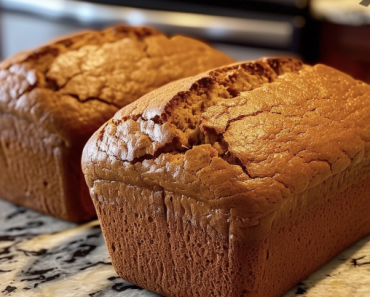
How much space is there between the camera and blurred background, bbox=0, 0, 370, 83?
349 cm

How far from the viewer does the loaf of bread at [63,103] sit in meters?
1.69

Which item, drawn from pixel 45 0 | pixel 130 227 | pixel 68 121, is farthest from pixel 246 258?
pixel 45 0

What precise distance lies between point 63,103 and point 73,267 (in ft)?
1.72

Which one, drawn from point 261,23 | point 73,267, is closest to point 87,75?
point 73,267

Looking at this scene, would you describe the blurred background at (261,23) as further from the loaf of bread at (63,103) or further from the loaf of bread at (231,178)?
the loaf of bread at (231,178)

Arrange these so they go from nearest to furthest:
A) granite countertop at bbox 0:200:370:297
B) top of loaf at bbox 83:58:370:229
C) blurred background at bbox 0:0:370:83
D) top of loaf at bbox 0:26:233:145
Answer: top of loaf at bbox 83:58:370:229 → granite countertop at bbox 0:200:370:297 → top of loaf at bbox 0:26:233:145 → blurred background at bbox 0:0:370:83

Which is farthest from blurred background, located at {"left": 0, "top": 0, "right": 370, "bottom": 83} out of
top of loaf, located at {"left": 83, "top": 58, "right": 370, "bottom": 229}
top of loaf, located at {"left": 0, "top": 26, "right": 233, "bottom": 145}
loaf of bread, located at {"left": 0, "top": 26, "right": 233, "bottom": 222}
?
top of loaf, located at {"left": 83, "top": 58, "right": 370, "bottom": 229}

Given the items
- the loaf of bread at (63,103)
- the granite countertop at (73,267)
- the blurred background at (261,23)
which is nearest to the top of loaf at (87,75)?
the loaf of bread at (63,103)

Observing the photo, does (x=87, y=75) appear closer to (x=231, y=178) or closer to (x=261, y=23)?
(x=231, y=178)

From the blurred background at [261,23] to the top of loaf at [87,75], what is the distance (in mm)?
1752

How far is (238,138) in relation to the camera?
117cm

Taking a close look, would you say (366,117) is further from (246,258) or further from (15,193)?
(15,193)

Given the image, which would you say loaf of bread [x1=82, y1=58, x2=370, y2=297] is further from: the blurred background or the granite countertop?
the blurred background

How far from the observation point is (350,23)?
344cm
